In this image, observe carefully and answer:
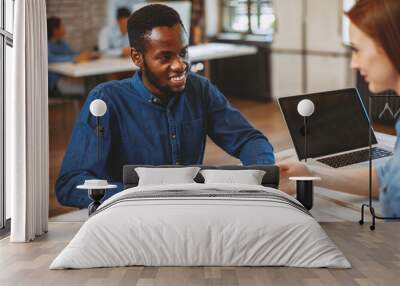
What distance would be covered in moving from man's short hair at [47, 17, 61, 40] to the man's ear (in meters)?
0.68

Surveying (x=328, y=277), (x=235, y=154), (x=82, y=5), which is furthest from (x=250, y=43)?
(x=328, y=277)

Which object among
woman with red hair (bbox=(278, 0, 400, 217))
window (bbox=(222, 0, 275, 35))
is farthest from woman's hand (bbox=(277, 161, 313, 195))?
window (bbox=(222, 0, 275, 35))

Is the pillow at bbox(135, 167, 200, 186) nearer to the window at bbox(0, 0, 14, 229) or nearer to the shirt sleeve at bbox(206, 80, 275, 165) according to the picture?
the shirt sleeve at bbox(206, 80, 275, 165)

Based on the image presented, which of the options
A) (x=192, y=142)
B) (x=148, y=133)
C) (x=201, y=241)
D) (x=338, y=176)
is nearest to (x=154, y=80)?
(x=148, y=133)

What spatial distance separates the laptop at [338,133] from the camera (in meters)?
6.44

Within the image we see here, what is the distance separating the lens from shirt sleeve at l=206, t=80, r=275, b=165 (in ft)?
22.1

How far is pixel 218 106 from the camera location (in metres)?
6.79

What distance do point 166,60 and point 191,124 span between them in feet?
1.91

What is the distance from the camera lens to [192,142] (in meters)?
6.66

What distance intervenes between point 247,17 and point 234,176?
1.59 metres

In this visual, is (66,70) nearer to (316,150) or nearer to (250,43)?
(250,43)

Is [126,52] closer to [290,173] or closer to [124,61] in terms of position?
[124,61]

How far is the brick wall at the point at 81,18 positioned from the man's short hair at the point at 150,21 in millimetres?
329

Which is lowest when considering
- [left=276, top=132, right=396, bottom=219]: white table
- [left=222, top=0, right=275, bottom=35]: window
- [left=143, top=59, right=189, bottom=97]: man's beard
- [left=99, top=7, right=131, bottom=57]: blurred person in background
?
[left=276, top=132, right=396, bottom=219]: white table
